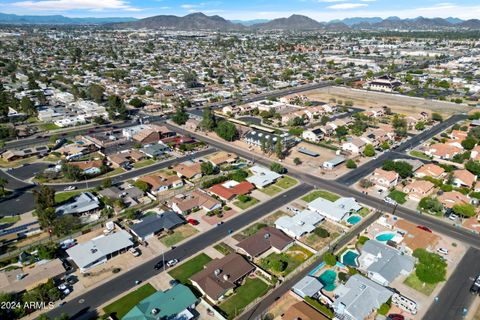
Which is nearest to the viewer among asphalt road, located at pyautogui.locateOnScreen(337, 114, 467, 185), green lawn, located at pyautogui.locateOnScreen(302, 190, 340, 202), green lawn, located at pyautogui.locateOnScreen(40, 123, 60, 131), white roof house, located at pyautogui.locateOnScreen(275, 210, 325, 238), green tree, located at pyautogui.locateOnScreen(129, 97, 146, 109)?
white roof house, located at pyautogui.locateOnScreen(275, 210, 325, 238)

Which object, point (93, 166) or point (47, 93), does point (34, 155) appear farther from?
point (47, 93)

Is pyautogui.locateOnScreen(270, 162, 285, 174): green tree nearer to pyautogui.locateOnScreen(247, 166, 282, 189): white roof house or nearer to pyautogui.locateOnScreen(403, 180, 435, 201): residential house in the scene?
pyautogui.locateOnScreen(247, 166, 282, 189): white roof house

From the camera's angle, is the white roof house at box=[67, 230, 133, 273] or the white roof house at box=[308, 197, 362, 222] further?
the white roof house at box=[308, 197, 362, 222]

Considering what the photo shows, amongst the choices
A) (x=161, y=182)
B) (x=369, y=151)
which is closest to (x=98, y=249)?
(x=161, y=182)

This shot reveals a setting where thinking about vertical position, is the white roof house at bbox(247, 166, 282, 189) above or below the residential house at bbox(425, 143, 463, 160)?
below

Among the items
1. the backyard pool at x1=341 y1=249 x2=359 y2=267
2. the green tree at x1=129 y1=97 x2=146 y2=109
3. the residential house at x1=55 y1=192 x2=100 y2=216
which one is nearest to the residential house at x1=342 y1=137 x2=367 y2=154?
the backyard pool at x1=341 y1=249 x2=359 y2=267

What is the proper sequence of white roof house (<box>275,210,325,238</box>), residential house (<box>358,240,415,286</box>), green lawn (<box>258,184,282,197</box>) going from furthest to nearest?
green lawn (<box>258,184,282,197</box>) → white roof house (<box>275,210,325,238</box>) → residential house (<box>358,240,415,286</box>)

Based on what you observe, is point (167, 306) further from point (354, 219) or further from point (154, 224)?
point (354, 219)
